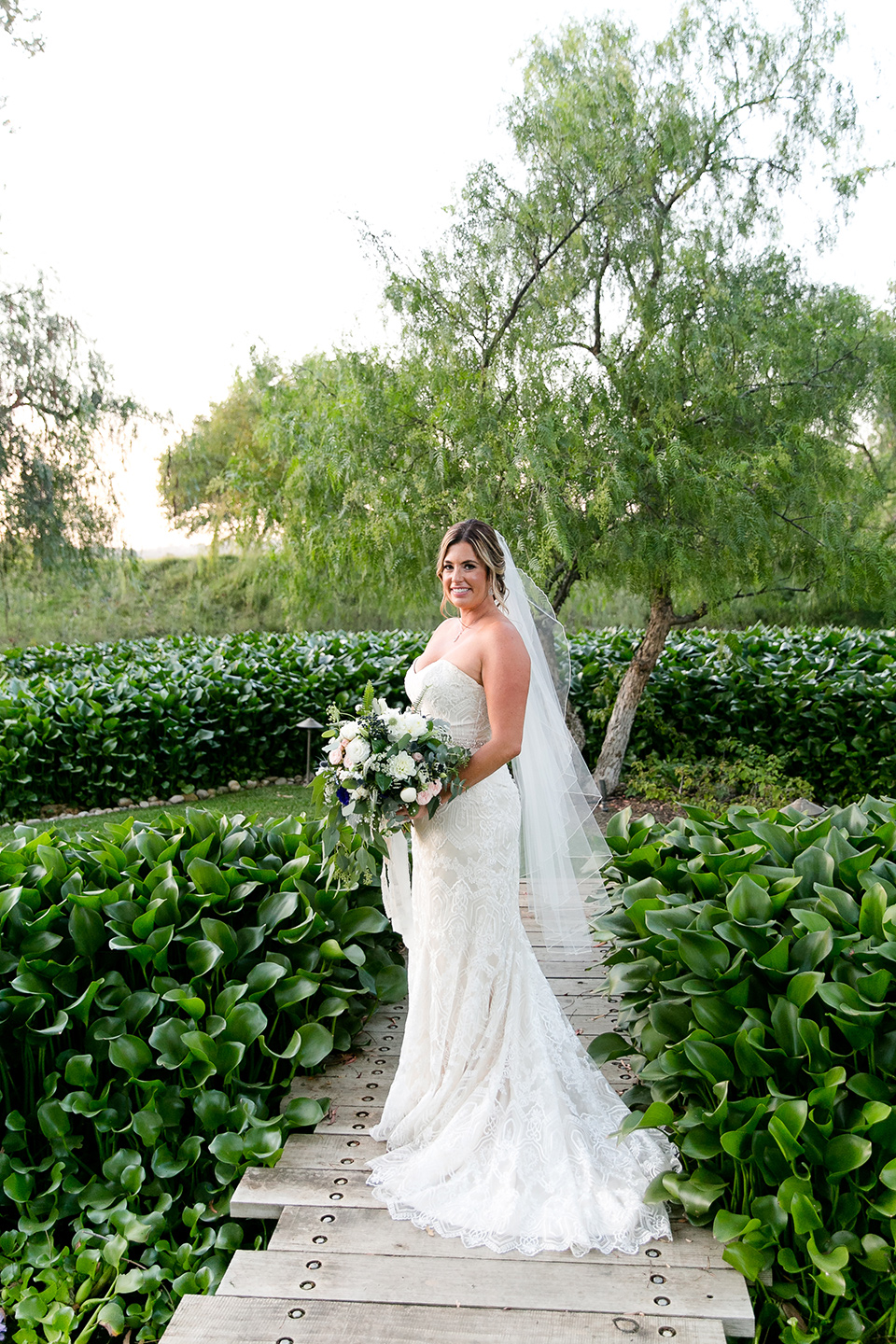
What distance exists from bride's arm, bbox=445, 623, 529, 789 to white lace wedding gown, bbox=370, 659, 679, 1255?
12 centimetres

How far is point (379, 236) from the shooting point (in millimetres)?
6059

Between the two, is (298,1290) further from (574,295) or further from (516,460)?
(574,295)

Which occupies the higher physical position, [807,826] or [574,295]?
[574,295]

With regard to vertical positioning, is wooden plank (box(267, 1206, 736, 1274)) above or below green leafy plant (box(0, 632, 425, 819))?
below

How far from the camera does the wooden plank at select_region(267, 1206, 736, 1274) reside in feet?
7.62

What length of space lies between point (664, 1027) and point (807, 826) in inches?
42.0

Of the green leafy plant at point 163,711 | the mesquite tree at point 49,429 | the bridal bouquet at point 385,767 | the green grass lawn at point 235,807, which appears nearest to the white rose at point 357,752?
the bridal bouquet at point 385,767

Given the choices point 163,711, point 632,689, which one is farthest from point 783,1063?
point 163,711

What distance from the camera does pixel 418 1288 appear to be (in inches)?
87.4

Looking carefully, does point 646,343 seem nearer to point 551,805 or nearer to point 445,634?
point 445,634

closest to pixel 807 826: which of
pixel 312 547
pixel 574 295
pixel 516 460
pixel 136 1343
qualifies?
pixel 136 1343

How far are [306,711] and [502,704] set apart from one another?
6358 mm

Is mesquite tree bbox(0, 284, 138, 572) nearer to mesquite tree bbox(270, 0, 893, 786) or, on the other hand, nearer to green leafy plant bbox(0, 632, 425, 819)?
green leafy plant bbox(0, 632, 425, 819)

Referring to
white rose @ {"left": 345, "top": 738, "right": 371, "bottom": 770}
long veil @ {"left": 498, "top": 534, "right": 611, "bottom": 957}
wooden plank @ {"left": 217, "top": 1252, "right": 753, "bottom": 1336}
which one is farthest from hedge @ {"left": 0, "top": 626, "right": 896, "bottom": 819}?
wooden plank @ {"left": 217, "top": 1252, "right": 753, "bottom": 1336}
